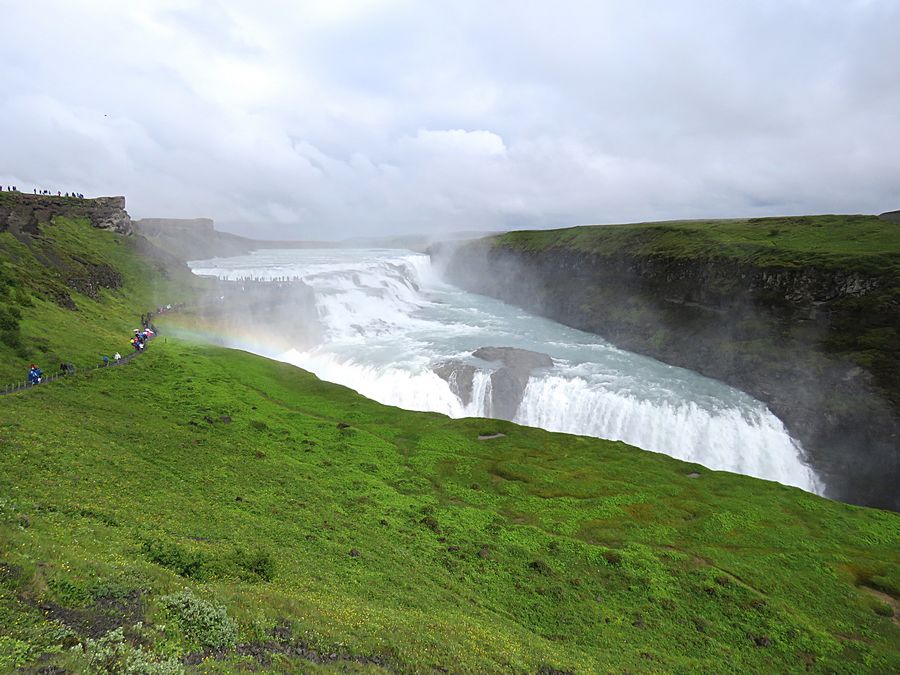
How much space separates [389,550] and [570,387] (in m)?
42.4

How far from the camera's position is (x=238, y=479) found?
24.9 m

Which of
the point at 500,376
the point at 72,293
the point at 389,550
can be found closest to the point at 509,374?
the point at 500,376

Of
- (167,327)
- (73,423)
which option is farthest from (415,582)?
(167,327)

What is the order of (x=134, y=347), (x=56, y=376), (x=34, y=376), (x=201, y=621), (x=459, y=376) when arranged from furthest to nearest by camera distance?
(x=459, y=376)
(x=134, y=347)
(x=56, y=376)
(x=34, y=376)
(x=201, y=621)

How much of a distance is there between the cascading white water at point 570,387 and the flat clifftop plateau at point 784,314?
13.3 feet

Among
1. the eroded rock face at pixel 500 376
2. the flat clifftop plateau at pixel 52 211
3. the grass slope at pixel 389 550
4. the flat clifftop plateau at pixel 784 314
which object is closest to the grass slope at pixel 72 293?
the flat clifftop plateau at pixel 52 211

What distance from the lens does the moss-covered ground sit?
11.5 m

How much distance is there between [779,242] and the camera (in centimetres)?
8062

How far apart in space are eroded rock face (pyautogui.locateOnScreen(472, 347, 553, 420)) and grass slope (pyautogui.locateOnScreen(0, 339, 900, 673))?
17.9 m

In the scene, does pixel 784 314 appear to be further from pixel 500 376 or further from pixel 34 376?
pixel 34 376

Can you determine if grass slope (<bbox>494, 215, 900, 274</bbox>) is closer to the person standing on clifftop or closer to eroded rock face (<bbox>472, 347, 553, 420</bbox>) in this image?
eroded rock face (<bbox>472, 347, 553, 420</bbox>)

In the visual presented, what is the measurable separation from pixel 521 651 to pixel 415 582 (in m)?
5.40

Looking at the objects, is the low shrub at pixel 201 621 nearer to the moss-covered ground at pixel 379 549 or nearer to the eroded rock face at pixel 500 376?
the moss-covered ground at pixel 379 549

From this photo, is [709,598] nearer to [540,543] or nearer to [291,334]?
[540,543]
